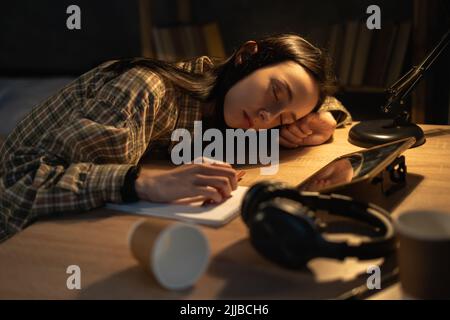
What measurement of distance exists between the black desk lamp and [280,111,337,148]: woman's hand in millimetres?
65

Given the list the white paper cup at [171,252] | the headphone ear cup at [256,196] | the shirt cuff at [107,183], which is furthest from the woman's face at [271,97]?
the white paper cup at [171,252]

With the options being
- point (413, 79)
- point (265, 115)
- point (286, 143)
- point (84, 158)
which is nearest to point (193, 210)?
point (84, 158)

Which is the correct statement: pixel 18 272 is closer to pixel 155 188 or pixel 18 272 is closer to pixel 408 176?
pixel 155 188

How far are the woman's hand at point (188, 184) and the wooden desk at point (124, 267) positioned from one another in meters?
0.08

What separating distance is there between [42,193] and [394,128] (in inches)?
33.7

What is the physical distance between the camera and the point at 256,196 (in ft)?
2.71

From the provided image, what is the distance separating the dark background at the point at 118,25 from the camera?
7.73 feet

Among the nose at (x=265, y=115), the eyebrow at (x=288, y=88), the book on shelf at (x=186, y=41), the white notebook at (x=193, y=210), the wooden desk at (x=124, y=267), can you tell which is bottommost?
the wooden desk at (x=124, y=267)

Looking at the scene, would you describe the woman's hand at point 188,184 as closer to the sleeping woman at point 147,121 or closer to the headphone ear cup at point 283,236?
the sleeping woman at point 147,121

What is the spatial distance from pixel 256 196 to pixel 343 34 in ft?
5.17

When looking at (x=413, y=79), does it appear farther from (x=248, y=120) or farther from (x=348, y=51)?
(x=348, y=51)

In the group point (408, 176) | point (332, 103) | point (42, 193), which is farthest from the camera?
point (332, 103)

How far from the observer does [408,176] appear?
116cm
